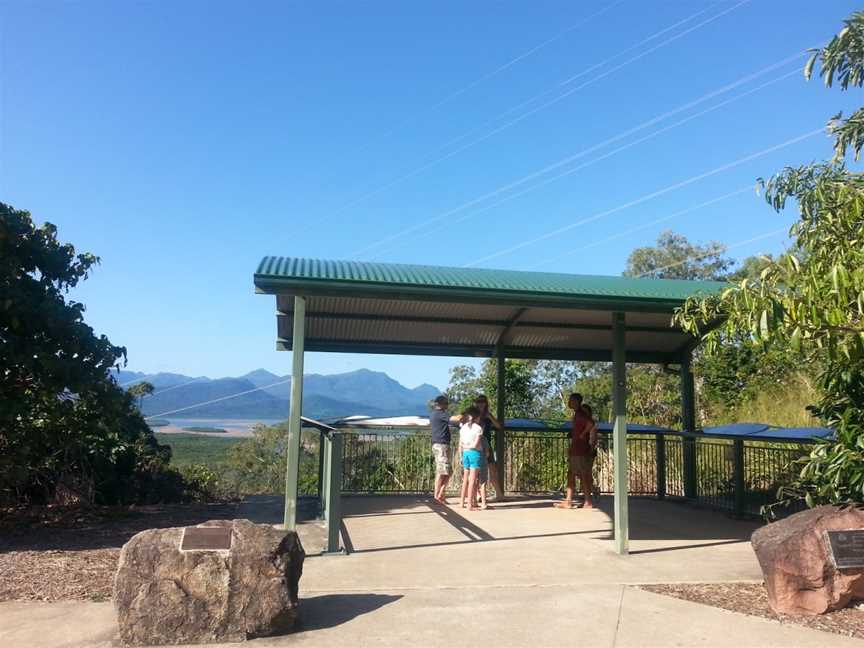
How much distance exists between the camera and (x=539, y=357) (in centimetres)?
1284

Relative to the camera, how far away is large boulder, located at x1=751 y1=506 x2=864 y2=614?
18.7ft

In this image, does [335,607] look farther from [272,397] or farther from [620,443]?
[272,397]

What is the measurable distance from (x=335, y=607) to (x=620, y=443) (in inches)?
145

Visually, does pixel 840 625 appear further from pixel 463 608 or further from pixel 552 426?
pixel 552 426

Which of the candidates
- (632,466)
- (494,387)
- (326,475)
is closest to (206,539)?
(326,475)

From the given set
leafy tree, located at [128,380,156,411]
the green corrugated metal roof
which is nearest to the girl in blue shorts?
the green corrugated metal roof

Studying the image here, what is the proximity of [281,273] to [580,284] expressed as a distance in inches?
133

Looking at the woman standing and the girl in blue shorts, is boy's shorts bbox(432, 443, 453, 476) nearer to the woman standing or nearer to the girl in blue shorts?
the girl in blue shorts

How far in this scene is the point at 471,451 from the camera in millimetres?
10586

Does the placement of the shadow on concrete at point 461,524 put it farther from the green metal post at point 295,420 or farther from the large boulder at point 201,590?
the large boulder at point 201,590

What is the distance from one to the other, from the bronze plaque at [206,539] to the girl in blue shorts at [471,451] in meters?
5.65

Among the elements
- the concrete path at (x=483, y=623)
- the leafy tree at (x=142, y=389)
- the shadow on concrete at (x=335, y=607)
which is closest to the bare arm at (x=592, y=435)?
the concrete path at (x=483, y=623)

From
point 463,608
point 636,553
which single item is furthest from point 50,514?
point 636,553

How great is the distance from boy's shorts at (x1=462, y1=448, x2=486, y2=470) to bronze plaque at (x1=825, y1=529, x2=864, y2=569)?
5480 millimetres
